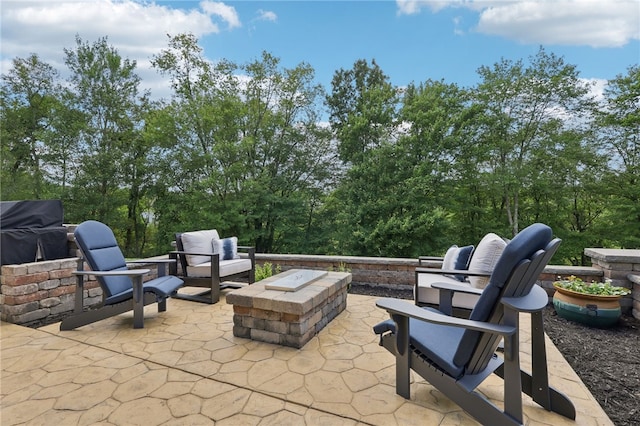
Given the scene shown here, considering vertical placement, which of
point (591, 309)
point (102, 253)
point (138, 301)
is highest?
point (102, 253)

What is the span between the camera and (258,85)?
10.4 metres

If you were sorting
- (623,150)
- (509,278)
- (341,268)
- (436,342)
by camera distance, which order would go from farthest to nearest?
(623,150) < (341,268) < (436,342) < (509,278)

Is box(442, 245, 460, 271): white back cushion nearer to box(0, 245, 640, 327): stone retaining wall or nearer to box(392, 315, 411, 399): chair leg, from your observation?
box(0, 245, 640, 327): stone retaining wall

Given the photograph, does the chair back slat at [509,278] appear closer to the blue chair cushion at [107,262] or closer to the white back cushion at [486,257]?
the white back cushion at [486,257]

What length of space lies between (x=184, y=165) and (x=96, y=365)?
839cm

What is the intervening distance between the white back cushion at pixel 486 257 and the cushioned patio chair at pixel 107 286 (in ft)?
10.0

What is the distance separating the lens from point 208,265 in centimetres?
405

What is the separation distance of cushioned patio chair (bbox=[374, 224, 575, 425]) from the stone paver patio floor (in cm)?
18

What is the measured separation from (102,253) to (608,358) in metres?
4.79

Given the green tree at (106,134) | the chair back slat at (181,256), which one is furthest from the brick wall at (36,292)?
the green tree at (106,134)

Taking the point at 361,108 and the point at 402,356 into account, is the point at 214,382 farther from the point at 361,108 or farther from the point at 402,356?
the point at 361,108

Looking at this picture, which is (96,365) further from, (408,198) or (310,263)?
(408,198)

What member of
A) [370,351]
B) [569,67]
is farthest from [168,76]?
[569,67]

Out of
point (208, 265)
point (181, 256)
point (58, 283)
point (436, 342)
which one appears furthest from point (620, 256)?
point (58, 283)
